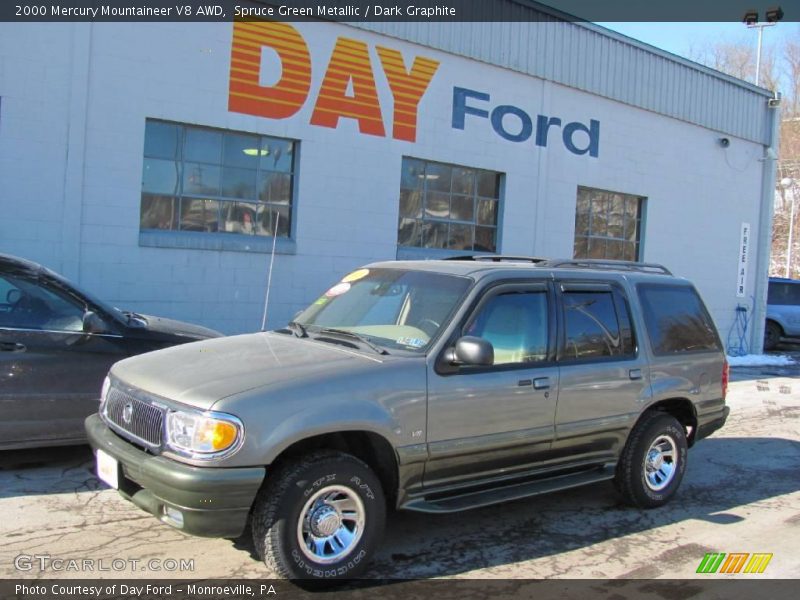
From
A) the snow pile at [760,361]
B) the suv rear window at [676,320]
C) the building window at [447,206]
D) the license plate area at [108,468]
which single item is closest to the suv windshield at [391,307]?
the license plate area at [108,468]

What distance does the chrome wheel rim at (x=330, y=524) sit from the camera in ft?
12.5

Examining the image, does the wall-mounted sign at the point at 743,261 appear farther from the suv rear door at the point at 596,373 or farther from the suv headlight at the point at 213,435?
the suv headlight at the point at 213,435

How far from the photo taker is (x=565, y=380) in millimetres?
4934

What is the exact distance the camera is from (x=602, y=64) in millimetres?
15227

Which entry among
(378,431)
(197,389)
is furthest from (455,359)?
(197,389)

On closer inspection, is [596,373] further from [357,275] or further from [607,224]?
[607,224]

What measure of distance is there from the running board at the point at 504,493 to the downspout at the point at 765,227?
15390 millimetres

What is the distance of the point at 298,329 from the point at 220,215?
606 cm

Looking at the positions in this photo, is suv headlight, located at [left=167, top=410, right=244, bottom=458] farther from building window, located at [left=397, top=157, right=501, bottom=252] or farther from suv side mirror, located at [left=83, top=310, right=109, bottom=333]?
building window, located at [left=397, top=157, right=501, bottom=252]

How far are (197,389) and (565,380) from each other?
246 cm

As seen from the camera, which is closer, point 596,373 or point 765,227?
point 596,373

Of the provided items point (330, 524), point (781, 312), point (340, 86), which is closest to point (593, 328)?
point (330, 524)

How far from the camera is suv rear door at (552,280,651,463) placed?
4992 millimetres

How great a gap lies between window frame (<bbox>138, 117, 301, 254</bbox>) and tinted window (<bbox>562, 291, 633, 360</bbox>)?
5763 millimetres
